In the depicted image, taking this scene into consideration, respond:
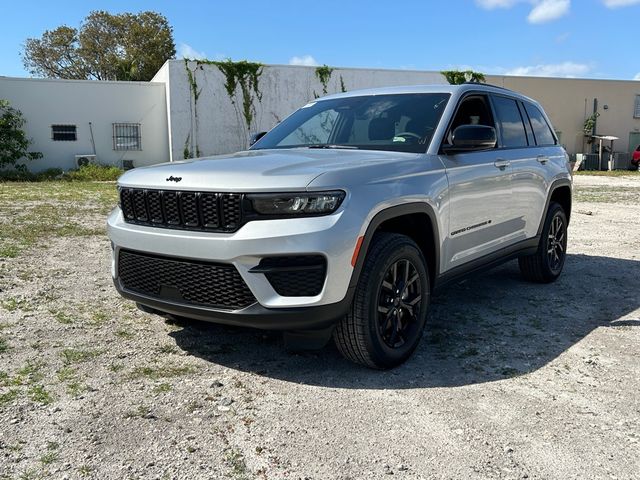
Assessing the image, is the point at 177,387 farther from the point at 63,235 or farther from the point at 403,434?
the point at 63,235

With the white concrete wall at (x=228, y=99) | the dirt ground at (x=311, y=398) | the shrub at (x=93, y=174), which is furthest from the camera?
the white concrete wall at (x=228, y=99)

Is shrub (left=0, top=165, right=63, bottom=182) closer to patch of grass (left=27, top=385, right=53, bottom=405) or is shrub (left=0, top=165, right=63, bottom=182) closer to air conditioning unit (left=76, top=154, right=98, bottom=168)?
air conditioning unit (left=76, top=154, right=98, bottom=168)

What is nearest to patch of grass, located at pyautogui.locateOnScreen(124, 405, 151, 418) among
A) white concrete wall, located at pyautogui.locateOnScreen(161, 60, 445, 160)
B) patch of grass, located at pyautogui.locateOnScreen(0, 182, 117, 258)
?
patch of grass, located at pyautogui.locateOnScreen(0, 182, 117, 258)

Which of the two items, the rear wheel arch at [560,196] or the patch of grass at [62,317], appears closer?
the patch of grass at [62,317]

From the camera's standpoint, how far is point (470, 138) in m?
4.05

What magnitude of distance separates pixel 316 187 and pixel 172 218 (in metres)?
0.93

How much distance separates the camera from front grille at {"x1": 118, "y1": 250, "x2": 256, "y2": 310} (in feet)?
10.5

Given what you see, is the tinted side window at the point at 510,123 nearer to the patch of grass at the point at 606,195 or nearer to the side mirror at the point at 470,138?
the side mirror at the point at 470,138

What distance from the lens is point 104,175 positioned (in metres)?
22.7

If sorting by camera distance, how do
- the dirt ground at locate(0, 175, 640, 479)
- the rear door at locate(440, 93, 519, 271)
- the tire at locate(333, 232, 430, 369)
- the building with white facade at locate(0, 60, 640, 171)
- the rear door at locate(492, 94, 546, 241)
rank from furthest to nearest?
the building with white facade at locate(0, 60, 640, 171) < the rear door at locate(492, 94, 546, 241) < the rear door at locate(440, 93, 519, 271) < the tire at locate(333, 232, 430, 369) < the dirt ground at locate(0, 175, 640, 479)

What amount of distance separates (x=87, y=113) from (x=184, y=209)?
23.0 m

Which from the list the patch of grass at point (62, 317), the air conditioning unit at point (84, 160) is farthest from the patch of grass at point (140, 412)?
the air conditioning unit at point (84, 160)

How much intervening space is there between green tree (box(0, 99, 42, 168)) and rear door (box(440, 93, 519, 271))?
71.5ft

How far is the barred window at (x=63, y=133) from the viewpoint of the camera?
23.7 m
